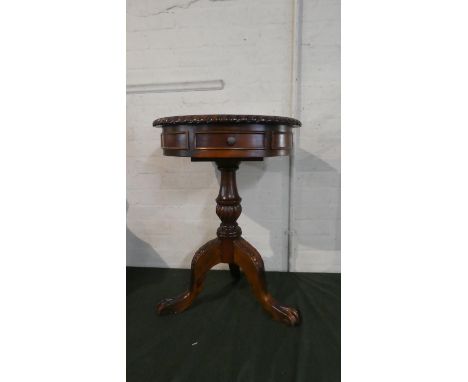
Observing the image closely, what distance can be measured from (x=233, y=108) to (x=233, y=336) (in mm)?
1203

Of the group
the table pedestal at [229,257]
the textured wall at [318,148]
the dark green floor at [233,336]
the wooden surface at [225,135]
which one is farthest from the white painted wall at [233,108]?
the wooden surface at [225,135]

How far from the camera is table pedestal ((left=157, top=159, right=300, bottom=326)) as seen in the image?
4.69 feet

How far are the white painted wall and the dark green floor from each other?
31 cm

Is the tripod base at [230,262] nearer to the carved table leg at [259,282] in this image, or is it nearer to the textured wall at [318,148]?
the carved table leg at [259,282]

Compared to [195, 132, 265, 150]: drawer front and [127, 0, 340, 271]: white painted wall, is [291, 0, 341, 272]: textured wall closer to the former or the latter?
[127, 0, 340, 271]: white painted wall

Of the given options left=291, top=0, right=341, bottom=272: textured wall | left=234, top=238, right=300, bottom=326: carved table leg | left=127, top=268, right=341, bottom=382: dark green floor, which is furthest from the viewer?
left=291, top=0, right=341, bottom=272: textured wall

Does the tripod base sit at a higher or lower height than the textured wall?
lower

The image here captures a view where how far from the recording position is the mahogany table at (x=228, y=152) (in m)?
1.16

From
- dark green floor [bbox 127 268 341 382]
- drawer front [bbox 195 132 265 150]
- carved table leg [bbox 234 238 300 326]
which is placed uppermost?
drawer front [bbox 195 132 265 150]

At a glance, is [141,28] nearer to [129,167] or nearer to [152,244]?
[129,167]

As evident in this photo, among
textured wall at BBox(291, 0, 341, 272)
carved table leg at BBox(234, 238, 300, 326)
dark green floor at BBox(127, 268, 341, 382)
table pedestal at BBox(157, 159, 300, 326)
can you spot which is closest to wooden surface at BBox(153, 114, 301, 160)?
table pedestal at BBox(157, 159, 300, 326)

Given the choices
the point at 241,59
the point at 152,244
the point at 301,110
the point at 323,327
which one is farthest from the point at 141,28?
the point at 323,327

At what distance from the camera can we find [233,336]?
1.32m

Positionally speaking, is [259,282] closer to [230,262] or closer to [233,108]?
[230,262]
